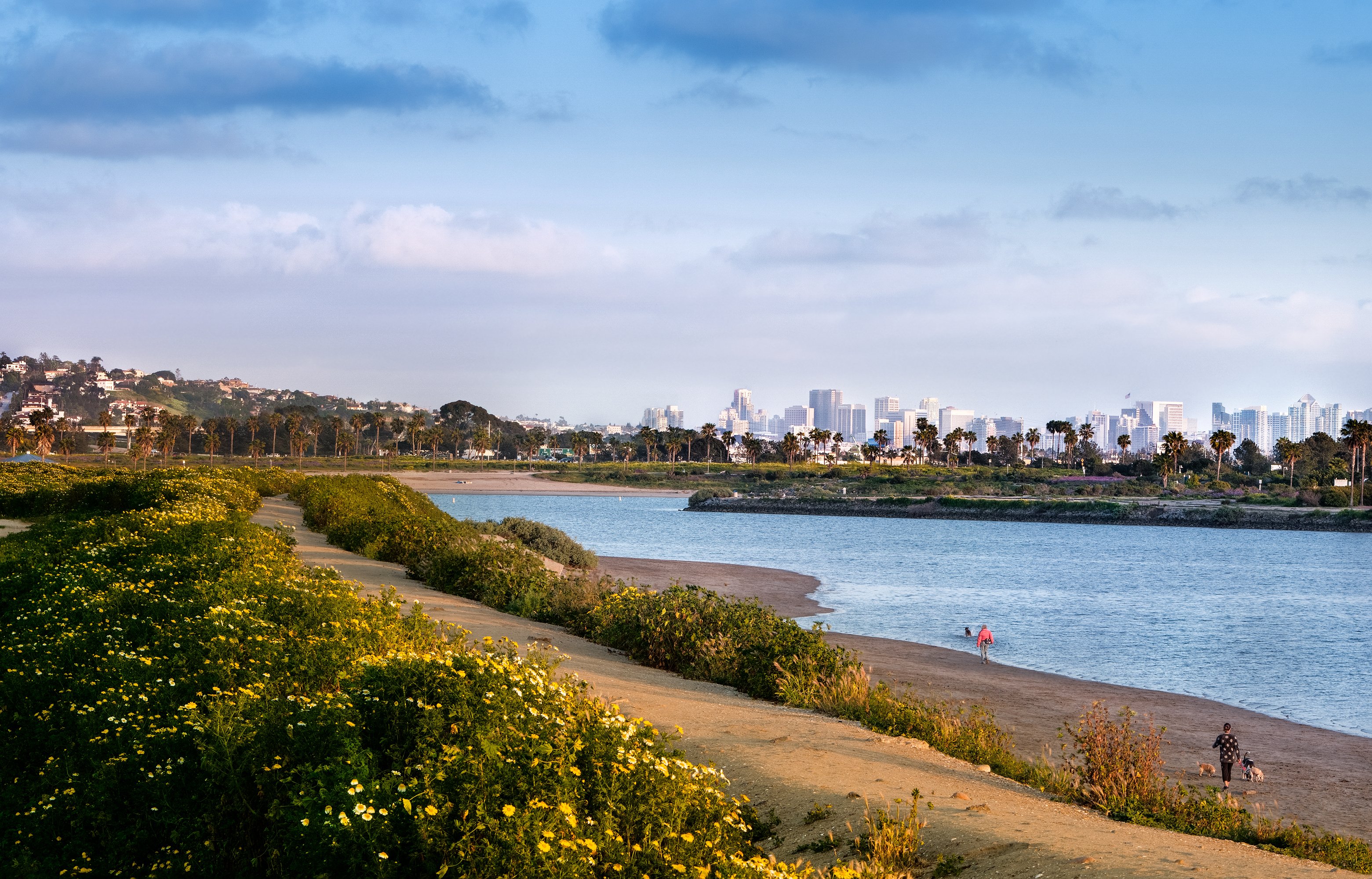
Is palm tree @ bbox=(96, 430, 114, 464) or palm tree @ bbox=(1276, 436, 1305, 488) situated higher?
palm tree @ bbox=(1276, 436, 1305, 488)

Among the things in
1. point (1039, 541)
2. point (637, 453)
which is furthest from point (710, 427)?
point (1039, 541)

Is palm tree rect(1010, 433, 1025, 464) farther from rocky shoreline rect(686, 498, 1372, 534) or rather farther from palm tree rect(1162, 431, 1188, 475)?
rocky shoreline rect(686, 498, 1372, 534)

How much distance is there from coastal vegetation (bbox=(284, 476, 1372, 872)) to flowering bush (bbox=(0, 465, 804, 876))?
3.70 metres

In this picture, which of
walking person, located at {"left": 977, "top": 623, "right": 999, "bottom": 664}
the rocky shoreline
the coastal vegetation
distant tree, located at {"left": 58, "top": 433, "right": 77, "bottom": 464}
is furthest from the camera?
distant tree, located at {"left": 58, "top": 433, "right": 77, "bottom": 464}

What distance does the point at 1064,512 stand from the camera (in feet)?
307

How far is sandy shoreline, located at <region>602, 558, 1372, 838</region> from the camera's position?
13383 mm

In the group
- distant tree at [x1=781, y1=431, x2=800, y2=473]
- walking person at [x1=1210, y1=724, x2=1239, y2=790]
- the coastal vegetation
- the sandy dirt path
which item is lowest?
the sandy dirt path

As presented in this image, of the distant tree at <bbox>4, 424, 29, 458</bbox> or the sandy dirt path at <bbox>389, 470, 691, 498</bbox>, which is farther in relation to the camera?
the sandy dirt path at <bbox>389, 470, 691, 498</bbox>

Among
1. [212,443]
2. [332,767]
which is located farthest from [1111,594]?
[212,443]

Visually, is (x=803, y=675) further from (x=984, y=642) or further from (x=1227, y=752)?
(x=984, y=642)

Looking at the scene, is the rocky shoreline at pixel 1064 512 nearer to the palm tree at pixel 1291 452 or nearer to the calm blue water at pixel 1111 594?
the calm blue water at pixel 1111 594

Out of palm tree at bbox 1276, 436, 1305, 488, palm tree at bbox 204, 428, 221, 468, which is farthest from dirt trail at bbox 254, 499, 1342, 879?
palm tree at bbox 204, 428, 221, 468

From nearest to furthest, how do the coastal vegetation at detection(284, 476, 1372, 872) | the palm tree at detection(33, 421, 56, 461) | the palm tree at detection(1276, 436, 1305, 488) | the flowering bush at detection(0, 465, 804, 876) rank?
the flowering bush at detection(0, 465, 804, 876), the coastal vegetation at detection(284, 476, 1372, 872), the palm tree at detection(33, 421, 56, 461), the palm tree at detection(1276, 436, 1305, 488)

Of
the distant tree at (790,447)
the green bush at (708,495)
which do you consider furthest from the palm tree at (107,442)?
the distant tree at (790,447)
